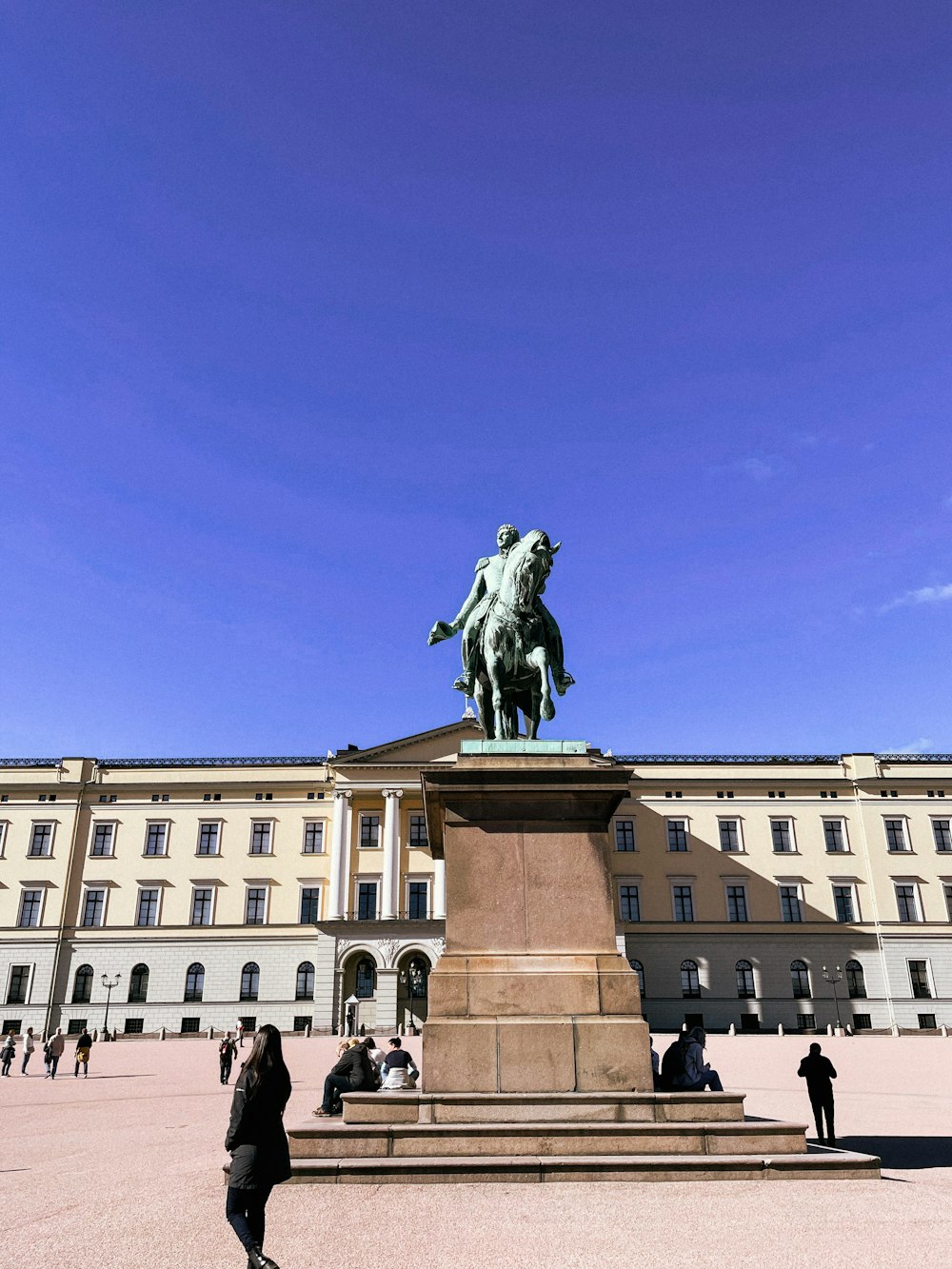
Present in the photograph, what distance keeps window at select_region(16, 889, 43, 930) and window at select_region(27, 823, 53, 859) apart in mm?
2245

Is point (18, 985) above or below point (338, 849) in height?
below

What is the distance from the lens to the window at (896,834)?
58.4 meters

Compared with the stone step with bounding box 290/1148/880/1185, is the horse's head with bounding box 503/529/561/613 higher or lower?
higher

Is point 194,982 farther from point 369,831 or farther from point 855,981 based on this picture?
point 855,981

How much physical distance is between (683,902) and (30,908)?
133ft

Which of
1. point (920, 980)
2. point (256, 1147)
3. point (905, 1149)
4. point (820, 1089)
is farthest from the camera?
point (920, 980)

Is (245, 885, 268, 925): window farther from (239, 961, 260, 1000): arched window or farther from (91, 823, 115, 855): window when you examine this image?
(91, 823, 115, 855): window

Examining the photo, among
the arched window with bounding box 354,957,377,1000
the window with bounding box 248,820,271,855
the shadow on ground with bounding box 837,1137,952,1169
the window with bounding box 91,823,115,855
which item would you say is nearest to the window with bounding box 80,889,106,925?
the window with bounding box 91,823,115,855

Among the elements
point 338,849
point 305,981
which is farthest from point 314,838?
point 305,981

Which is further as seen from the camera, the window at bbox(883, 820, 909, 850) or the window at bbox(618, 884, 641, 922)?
the window at bbox(883, 820, 909, 850)

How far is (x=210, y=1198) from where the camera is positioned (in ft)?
25.6

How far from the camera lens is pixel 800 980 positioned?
5575cm

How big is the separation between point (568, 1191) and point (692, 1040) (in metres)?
2.46

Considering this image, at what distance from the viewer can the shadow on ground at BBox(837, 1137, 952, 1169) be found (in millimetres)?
9367
